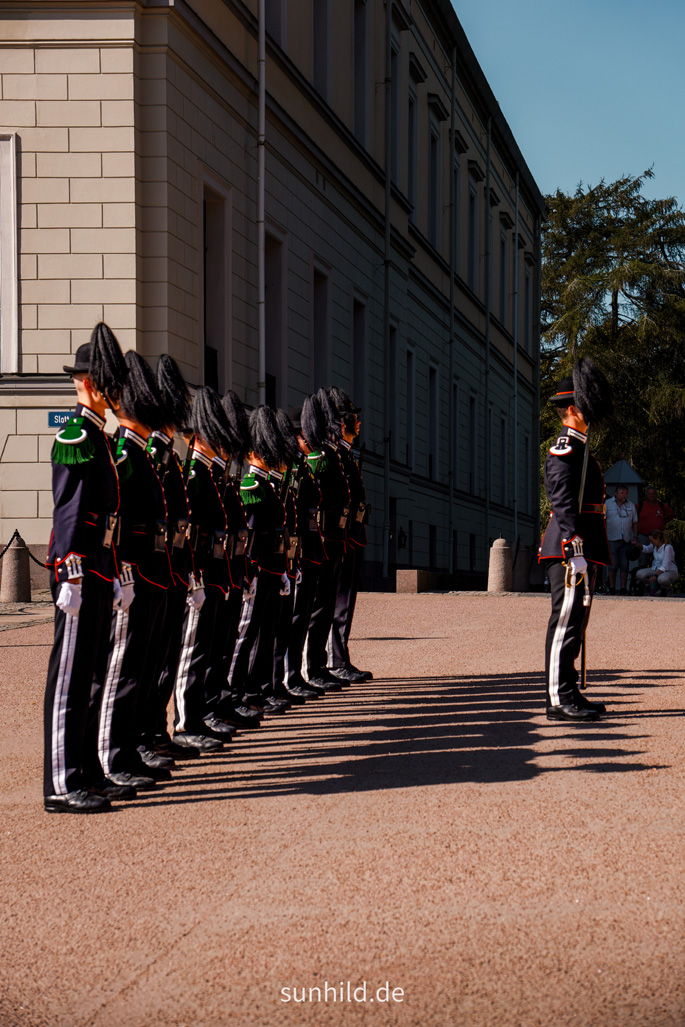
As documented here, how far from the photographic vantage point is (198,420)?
748 centimetres

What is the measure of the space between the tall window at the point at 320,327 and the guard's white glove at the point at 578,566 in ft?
53.2

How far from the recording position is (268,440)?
851 cm

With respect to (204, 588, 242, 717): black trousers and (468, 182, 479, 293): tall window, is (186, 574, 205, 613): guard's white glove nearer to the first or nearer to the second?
(204, 588, 242, 717): black trousers

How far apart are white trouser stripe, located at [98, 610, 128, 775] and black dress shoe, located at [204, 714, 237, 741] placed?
1.13m

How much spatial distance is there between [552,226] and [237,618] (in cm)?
4071

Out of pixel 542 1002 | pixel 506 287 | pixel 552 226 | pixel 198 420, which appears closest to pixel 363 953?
pixel 542 1002

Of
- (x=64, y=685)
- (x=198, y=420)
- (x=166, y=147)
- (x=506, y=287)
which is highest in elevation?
(x=506, y=287)

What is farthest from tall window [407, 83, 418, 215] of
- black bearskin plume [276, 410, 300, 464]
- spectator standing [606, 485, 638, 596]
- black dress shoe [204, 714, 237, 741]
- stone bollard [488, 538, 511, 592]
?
black dress shoe [204, 714, 237, 741]

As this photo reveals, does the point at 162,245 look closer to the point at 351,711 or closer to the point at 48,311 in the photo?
the point at 48,311

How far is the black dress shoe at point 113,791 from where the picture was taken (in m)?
5.92

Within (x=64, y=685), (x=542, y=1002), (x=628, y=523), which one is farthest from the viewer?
(x=628, y=523)

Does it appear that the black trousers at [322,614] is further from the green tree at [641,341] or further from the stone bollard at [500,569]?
the green tree at [641,341]

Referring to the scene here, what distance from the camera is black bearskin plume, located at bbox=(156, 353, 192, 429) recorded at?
22.6 feet

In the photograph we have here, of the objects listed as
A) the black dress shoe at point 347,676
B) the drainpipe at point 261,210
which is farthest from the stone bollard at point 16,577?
the black dress shoe at point 347,676
